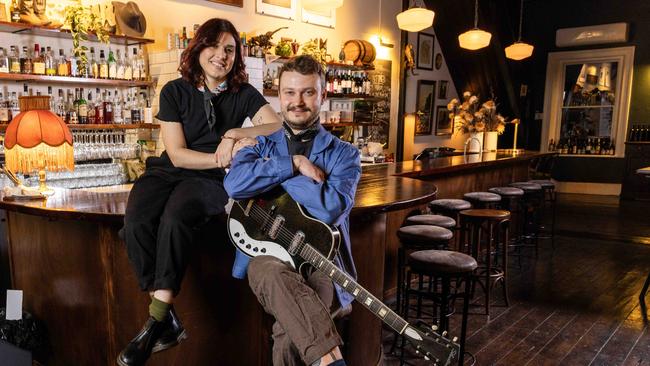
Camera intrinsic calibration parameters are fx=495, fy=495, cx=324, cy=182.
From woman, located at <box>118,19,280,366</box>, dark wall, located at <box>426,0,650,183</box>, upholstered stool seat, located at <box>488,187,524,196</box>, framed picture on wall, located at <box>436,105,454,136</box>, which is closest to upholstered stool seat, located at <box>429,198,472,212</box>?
upholstered stool seat, located at <box>488,187,524,196</box>

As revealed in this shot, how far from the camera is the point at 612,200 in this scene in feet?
30.8

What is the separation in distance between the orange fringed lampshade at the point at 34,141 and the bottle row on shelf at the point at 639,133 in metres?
10.1

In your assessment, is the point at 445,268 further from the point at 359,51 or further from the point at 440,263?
the point at 359,51

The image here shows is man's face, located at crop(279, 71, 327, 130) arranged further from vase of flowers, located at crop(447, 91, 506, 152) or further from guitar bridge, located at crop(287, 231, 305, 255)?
vase of flowers, located at crop(447, 91, 506, 152)

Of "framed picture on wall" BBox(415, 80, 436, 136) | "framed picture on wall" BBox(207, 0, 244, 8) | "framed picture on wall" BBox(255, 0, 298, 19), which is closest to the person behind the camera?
"framed picture on wall" BBox(207, 0, 244, 8)

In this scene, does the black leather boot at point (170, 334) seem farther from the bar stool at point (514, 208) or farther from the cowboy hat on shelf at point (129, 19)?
the bar stool at point (514, 208)

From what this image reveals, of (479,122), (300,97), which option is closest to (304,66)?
(300,97)

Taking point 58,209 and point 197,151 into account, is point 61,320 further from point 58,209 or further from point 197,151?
point 197,151

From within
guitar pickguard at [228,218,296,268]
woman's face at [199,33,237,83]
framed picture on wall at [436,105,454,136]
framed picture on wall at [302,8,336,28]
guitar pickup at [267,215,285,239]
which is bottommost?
guitar pickguard at [228,218,296,268]

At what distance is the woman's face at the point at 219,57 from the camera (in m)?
2.13

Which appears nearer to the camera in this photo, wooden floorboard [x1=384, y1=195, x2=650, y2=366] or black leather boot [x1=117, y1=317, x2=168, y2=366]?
black leather boot [x1=117, y1=317, x2=168, y2=366]

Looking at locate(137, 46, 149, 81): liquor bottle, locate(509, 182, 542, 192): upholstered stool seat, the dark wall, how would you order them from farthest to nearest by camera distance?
the dark wall
locate(509, 182, 542, 192): upholstered stool seat
locate(137, 46, 149, 81): liquor bottle

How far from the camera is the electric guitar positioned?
1.65 meters

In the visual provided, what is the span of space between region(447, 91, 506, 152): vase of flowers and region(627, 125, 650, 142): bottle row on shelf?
415 cm
